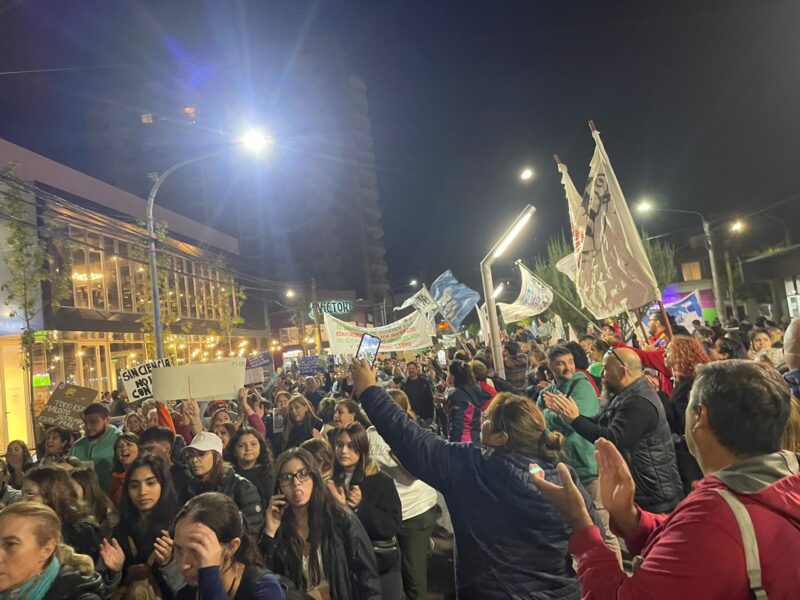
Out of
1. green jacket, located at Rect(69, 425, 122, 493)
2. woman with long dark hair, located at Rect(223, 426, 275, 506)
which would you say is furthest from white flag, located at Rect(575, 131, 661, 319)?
green jacket, located at Rect(69, 425, 122, 493)

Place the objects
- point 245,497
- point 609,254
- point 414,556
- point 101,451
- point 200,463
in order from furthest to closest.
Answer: point 609,254 < point 101,451 < point 200,463 < point 414,556 < point 245,497

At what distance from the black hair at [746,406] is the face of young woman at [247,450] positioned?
4.40m

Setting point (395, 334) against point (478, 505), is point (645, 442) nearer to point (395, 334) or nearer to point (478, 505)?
point (478, 505)

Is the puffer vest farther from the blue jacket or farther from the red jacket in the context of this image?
the red jacket

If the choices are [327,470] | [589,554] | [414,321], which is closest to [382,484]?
[327,470]

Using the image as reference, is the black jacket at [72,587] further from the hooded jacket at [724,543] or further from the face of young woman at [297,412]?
the face of young woman at [297,412]

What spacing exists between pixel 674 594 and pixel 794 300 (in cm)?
3152

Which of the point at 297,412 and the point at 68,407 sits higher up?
the point at 68,407

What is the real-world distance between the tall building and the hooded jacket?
52929 millimetres

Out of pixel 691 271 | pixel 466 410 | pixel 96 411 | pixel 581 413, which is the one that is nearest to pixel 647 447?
pixel 581 413

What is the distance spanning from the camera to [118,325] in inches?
993

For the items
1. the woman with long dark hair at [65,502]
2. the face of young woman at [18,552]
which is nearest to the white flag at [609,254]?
the woman with long dark hair at [65,502]

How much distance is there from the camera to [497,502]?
2.67m

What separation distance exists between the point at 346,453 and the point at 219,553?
6.57 ft
